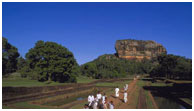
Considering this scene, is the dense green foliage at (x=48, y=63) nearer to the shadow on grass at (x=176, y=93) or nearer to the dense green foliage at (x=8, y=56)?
the dense green foliage at (x=8, y=56)

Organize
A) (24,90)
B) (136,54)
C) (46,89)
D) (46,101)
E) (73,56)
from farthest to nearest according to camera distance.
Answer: (136,54)
(73,56)
(46,89)
(24,90)
(46,101)

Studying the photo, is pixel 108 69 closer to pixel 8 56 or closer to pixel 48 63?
pixel 48 63

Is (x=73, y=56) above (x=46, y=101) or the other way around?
above

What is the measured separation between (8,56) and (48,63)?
9517 millimetres

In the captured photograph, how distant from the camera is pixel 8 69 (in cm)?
4675

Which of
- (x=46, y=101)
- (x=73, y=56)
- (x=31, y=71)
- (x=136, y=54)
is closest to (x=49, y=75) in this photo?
(x=31, y=71)

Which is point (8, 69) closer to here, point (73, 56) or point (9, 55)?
point (9, 55)

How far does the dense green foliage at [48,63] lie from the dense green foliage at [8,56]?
12.3 feet

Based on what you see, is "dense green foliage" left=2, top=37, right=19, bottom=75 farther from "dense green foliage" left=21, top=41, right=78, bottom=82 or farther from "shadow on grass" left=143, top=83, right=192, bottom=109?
"shadow on grass" left=143, top=83, right=192, bottom=109

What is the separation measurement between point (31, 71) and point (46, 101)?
72.6ft

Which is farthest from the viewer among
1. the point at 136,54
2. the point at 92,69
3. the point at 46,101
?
the point at 136,54

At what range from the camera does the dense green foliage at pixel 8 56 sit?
44188mm

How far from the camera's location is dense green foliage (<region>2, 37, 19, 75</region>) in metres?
44.2

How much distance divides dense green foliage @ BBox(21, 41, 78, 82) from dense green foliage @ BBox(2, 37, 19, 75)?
3734 mm
